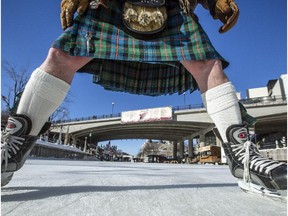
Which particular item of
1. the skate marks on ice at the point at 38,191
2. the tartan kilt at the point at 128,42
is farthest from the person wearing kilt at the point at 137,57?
the skate marks on ice at the point at 38,191

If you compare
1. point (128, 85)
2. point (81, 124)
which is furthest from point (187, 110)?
point (128, 85)

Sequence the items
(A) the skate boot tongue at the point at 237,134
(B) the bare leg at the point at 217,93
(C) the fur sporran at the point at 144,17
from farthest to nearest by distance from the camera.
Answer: (C) the fur sporran at the point at 144,17 → (B) the bare leg at the point at 217,93 → (A) the skate boot tongue at the point at 237,134

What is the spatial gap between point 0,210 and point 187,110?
23.6 metres

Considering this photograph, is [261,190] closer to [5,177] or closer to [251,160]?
[251,160]

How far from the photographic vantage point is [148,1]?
1.51 metres

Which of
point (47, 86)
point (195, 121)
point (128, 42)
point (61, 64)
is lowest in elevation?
point (47, 86)

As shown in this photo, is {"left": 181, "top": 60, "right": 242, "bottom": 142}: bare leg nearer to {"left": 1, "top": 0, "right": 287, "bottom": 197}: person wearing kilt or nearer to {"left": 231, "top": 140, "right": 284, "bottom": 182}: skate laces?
{"left": 1, "top": 0, "right": 287, "bottom": 197}: person wearing kilt

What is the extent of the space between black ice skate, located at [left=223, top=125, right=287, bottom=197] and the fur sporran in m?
0.84

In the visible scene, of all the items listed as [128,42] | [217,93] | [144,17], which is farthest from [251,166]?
[144,17]

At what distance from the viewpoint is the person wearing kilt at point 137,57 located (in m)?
1.05

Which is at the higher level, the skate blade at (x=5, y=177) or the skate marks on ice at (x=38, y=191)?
the skate blade at (x=5, y=177)

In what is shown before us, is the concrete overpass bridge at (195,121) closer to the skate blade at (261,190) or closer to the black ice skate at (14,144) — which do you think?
the skate blade at (261,190)

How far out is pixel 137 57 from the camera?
1386 millimetres

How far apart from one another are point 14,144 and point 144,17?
1124 mm
